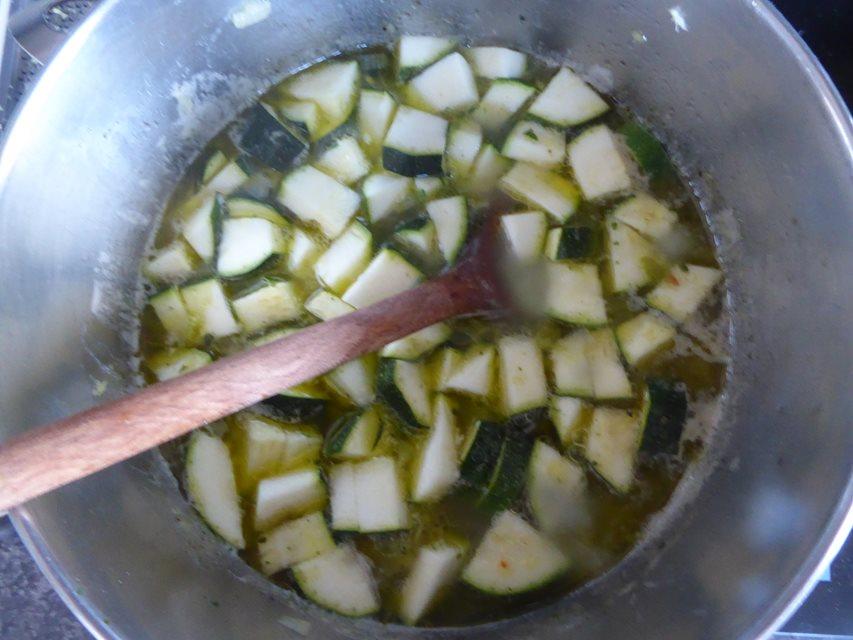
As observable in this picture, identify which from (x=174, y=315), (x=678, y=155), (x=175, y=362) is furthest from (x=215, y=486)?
(x=678, y=155)

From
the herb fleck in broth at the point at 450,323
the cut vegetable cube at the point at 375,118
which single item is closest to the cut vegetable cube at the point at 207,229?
the herb fleck in broth at the point at 450,323

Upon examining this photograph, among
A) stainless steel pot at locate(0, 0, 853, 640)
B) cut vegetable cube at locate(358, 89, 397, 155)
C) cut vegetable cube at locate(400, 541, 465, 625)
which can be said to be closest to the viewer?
stainless steel pot at locate(0, 0, 853, 640)

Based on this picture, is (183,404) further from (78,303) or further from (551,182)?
(551,182)

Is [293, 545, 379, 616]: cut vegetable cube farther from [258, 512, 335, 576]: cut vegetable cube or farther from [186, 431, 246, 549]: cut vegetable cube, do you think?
[186, 431, 246, 549]: cut vegetable cube

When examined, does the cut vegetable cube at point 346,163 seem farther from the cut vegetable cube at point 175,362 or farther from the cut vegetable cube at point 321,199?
the cut vegetable cube at point 175,362

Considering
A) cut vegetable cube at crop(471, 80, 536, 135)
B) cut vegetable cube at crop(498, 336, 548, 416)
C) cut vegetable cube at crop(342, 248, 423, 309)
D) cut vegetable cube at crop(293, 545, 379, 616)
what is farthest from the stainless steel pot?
cut vegetable cube at crop(342, 248, 423, 309)

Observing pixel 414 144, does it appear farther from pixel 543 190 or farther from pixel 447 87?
pixel 543 190
